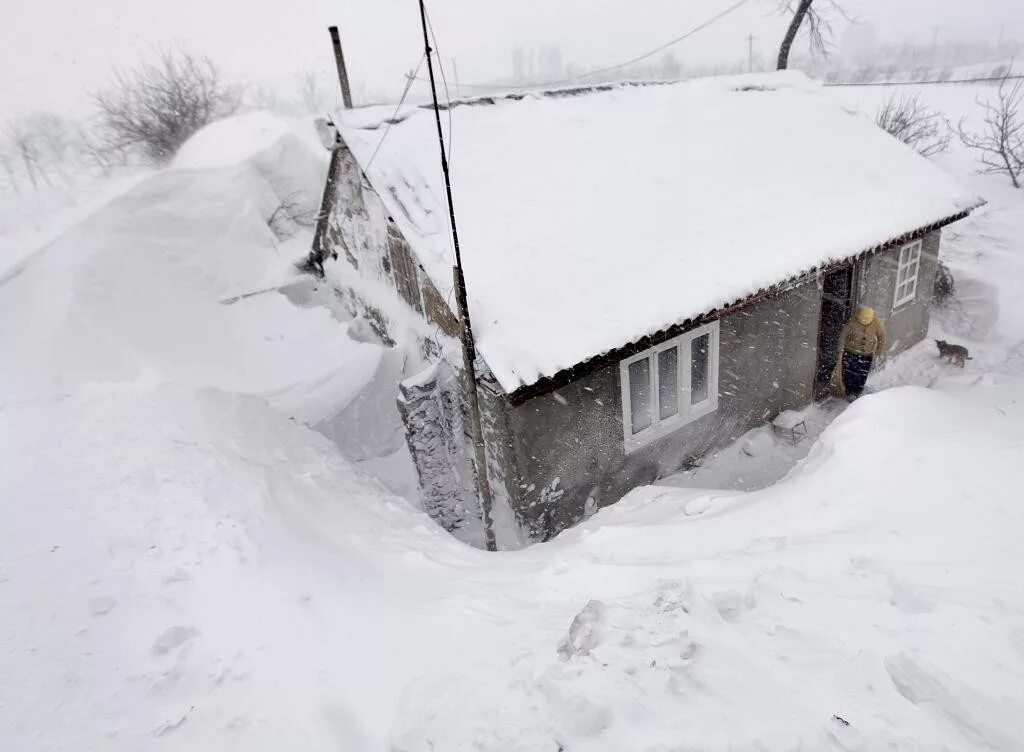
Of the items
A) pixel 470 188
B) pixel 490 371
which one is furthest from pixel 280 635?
pixel 470 188

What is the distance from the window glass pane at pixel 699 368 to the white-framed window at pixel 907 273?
451cm

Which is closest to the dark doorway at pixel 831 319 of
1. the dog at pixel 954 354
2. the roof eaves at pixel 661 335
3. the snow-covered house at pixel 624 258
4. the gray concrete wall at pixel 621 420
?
the snow-covered house at pixel 624 258

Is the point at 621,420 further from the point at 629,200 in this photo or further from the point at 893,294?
the point at 893,294

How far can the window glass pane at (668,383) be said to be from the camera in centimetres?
692

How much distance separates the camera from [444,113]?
804cm

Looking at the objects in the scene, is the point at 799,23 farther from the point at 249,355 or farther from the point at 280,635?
the point at 280,635

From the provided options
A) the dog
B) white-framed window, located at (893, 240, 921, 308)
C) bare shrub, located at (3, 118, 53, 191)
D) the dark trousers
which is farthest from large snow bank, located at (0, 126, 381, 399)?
bare shrub, located at (3, 118, 53, 191)

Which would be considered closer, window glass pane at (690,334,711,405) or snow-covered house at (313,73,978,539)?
snow-covered house at (313,73,978,539)

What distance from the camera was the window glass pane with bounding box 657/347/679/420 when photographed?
22.7 ft

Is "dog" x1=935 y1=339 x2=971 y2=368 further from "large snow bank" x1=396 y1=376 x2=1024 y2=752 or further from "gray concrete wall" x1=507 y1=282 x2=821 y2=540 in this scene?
"large snow bank" x1=396 y1=376 x2=1024 y2=752

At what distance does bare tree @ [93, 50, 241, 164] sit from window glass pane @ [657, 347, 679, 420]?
27.4 meters

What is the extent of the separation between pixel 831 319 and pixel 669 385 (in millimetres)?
3889

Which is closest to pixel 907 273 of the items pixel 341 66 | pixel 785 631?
pixel 785 631

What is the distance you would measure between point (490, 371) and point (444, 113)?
14.9 ft
